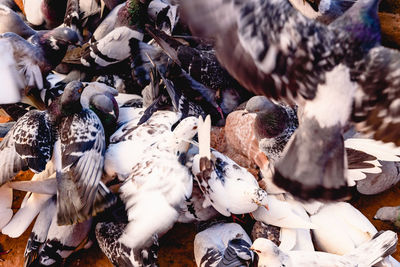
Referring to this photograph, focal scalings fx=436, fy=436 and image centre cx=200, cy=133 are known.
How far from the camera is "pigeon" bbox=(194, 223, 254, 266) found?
7.47 feet

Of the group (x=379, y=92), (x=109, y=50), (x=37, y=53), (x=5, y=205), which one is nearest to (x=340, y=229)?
(x=379, y=92)

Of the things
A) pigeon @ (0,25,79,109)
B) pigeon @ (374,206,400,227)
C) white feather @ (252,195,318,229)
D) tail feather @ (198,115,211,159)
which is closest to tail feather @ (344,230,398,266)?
white feather @ (252,195,318,229)

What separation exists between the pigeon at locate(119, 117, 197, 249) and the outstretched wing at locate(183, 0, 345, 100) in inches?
30.5

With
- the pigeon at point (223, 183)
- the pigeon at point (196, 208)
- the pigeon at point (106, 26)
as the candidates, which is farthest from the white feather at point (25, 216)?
the pigeon at point (106, 26)

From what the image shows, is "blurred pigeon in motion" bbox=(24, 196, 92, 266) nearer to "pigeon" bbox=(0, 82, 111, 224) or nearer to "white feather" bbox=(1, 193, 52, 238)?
"white feather" bbox=(1, 193, 52, 238)

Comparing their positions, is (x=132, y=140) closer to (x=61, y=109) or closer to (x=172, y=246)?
(x=61, y=109)

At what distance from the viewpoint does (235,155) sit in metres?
3.02

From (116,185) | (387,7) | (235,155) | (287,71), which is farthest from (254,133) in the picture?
(387,7)

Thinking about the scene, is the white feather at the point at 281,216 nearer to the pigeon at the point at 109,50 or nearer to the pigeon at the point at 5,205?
the pigeon at the point at 5,205

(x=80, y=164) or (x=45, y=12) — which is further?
(x=45, y=12)

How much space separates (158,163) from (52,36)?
4.56 ft

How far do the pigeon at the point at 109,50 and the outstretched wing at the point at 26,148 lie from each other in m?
0.83

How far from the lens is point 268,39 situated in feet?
5.63

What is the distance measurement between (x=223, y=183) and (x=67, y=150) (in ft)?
2.99
